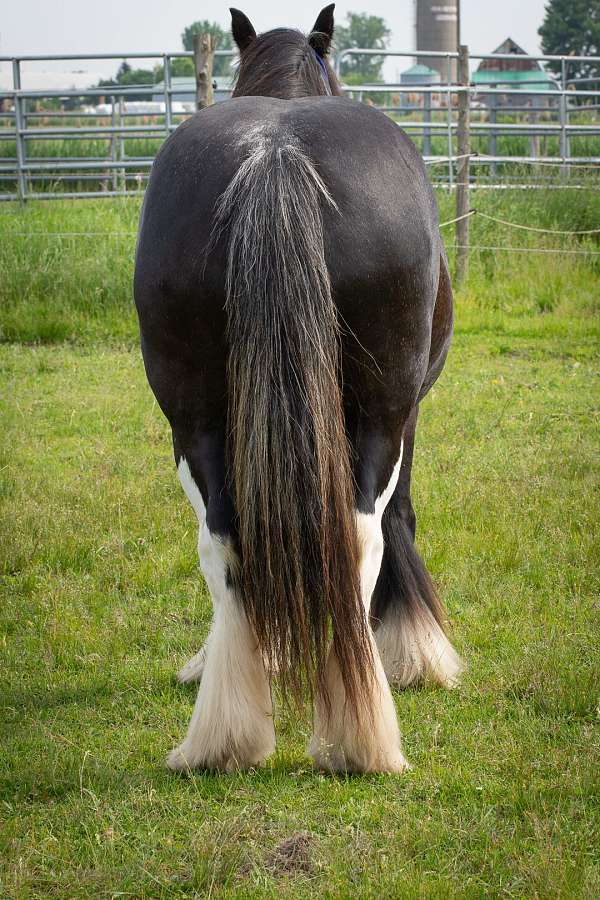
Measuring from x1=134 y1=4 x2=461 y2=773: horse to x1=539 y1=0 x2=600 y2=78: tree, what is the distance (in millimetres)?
58007

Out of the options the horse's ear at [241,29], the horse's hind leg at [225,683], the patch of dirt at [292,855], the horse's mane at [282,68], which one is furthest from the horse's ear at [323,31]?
the patch of dirt at [292,855]

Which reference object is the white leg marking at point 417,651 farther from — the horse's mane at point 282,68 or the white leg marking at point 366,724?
the horse's mane at point 282,68

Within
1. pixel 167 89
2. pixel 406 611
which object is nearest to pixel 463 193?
pixel 167 89

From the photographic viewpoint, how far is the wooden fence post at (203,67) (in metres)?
8.15

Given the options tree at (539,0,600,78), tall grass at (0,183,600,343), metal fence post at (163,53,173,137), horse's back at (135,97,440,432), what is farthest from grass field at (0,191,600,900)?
tree at (539,0,600,78)

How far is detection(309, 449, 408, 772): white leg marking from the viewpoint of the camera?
101 inches

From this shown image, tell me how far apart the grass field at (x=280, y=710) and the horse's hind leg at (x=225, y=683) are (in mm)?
77

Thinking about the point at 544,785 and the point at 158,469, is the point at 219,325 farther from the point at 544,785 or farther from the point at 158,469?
the point at 158,469

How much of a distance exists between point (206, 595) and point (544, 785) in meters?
1.77

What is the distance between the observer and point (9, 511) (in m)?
4.80

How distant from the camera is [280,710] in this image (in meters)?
2.71

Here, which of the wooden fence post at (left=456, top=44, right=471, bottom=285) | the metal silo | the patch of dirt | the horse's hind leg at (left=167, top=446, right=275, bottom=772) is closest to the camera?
the patch of dirt

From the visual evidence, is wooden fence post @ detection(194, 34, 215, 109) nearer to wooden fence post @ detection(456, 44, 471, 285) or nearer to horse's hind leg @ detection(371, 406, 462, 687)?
wooden fence post @ detection(456, 44, 471, 285)

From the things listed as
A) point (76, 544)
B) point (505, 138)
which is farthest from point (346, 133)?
point (505, 138)
